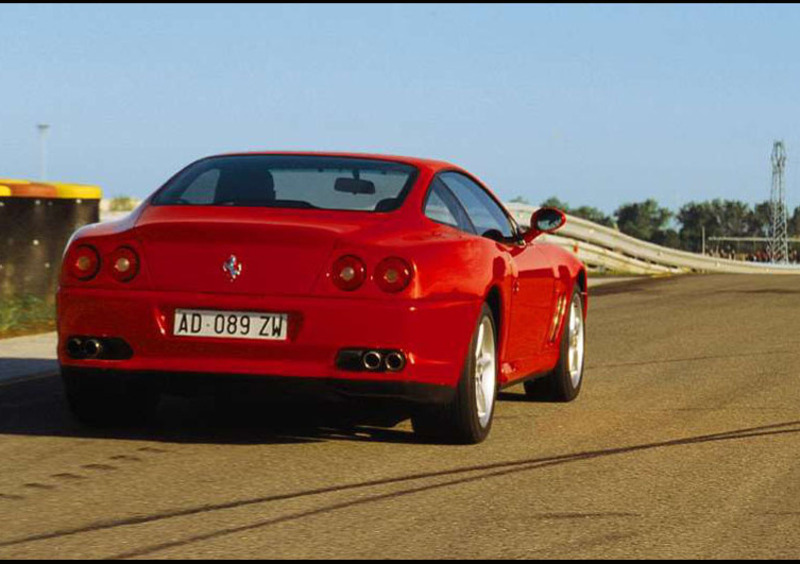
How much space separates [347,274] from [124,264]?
42.7 inches

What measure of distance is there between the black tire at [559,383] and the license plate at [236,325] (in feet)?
9.61

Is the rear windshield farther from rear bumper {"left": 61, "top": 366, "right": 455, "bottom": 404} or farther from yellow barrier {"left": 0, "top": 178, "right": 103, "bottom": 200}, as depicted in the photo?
yellow barrier {"left": 0, "top": 178, "right": 103, "bottom": 200}

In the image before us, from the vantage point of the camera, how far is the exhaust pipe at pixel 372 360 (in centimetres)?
743

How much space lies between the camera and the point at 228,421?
873cm

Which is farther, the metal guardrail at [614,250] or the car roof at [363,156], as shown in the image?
the metal guardrail at [614,250]

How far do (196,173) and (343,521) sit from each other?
3.10m

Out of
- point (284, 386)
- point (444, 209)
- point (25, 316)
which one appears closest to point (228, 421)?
point (284, 386)

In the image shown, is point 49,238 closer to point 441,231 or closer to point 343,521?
point 441,231

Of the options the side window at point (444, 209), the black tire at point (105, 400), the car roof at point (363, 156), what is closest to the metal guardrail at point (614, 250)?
the car roof at point (363, 156)

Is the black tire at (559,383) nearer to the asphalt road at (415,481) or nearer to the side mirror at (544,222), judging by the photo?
the asphalt road at (415,481)

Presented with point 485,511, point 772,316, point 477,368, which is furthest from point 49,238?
point 485,511

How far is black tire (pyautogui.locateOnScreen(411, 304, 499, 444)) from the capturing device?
25.5 ft

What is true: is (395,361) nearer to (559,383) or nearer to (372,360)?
(372,360)

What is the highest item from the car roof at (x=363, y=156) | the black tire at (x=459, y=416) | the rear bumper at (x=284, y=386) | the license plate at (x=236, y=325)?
the car roof at (x=363, y=156)
